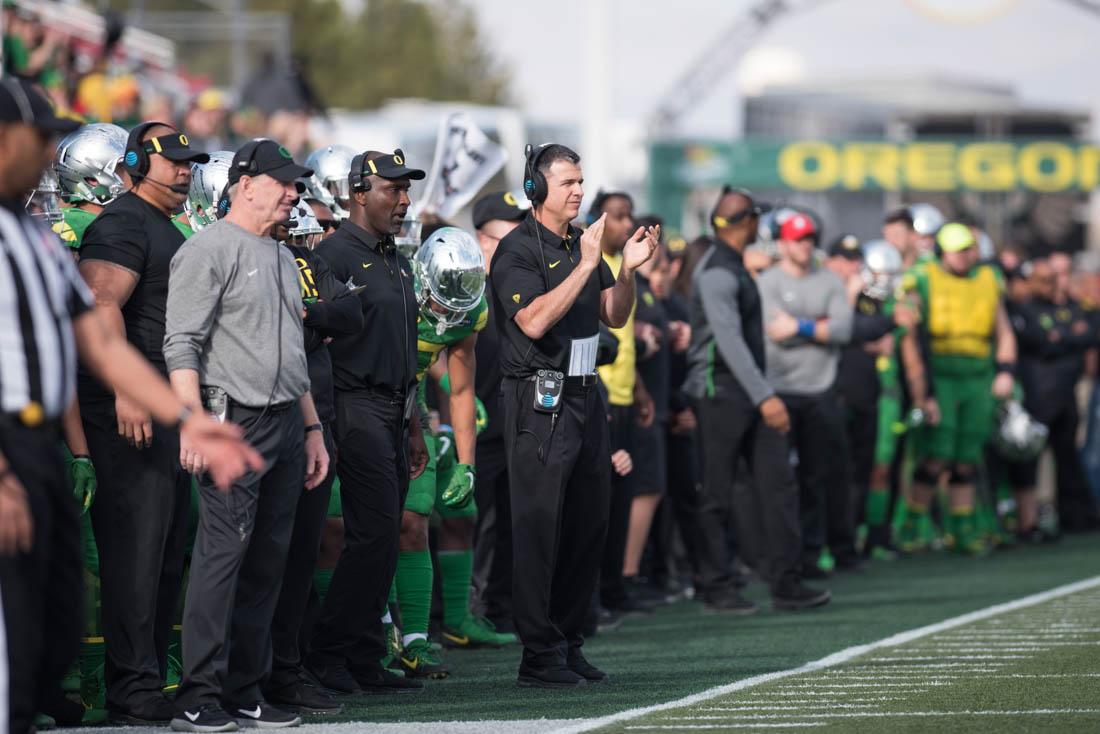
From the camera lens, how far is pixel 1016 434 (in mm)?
15648

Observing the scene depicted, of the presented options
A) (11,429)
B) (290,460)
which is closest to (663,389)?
(290,460)

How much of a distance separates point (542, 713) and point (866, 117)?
2562cm

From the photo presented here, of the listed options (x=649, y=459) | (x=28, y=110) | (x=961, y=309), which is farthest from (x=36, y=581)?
(x=961, y=309)

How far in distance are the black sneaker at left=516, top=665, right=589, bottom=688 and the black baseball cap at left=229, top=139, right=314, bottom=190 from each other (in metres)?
2.37

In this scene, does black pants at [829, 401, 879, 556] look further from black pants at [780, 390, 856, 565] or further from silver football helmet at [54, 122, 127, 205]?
silver football helmet at [54, 122, 127, 205]

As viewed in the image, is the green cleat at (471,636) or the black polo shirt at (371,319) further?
the green cleat at (471,636)

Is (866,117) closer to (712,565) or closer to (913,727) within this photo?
(712,565)

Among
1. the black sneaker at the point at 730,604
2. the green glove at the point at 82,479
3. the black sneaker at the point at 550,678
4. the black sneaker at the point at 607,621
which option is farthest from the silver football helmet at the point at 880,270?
the green glove at the point at 82,479

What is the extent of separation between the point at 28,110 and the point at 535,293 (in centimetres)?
309

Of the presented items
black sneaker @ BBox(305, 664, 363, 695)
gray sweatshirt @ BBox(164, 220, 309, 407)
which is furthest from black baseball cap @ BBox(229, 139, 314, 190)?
black sneaker @ BBox(305, 664, 363, 695)

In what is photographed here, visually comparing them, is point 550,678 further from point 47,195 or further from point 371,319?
point 47,195

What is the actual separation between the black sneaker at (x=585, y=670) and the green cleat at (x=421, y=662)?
24.7 inches

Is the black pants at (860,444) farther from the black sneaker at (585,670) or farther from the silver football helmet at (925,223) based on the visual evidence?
the black sneaker at (585,670)

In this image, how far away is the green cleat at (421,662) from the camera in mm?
8438
